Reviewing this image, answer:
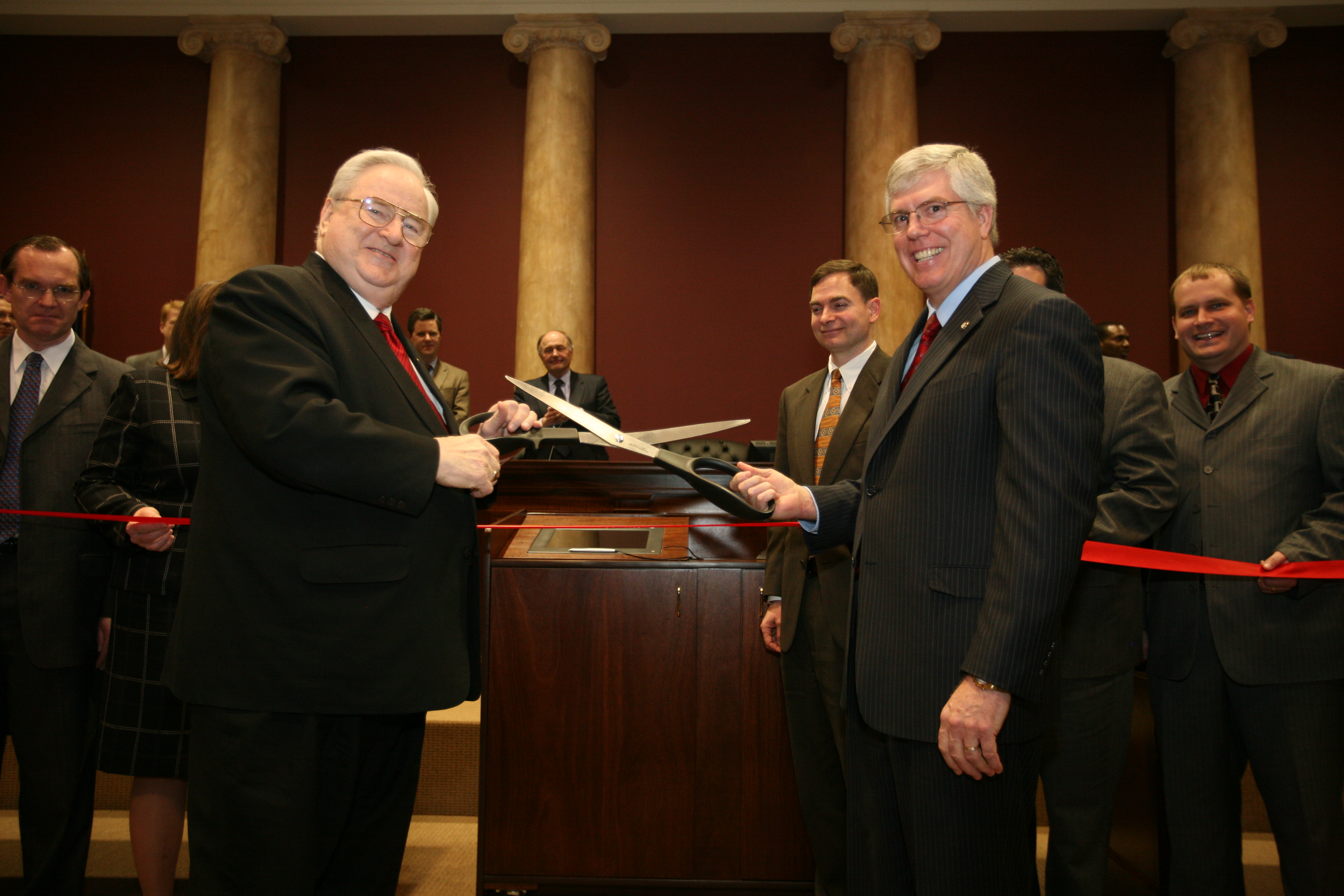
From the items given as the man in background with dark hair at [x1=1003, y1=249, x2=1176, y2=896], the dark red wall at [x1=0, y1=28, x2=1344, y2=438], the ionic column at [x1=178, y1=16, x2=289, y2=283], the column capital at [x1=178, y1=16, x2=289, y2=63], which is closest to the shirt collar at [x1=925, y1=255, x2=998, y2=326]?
the man in background with dark hair at [x1=1003, y1=249, x2=1176, y2=896]

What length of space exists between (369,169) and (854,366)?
1523mm

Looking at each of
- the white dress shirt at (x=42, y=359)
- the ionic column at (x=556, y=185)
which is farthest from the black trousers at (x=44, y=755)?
the ionic column at (x=556, y=185)

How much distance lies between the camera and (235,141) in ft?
23.1

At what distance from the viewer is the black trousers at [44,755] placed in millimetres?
2268

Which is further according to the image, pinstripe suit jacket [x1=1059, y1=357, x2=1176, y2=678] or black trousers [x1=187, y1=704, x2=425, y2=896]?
pinstripe suit jacket [x1=1059, y1=357, x2=1176, y2=678]

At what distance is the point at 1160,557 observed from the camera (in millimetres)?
2195

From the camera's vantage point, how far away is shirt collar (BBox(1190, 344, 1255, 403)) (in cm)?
244

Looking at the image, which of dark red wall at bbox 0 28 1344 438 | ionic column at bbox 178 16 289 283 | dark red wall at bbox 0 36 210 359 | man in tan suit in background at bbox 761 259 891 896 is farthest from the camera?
dark red wall at bbox 0 36 210 359

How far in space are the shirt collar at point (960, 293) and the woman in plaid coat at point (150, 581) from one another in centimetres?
166

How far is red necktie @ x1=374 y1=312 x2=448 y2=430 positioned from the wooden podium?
891 mm

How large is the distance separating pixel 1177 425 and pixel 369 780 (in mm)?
2290

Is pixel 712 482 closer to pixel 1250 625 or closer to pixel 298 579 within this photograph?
pixel 298 579

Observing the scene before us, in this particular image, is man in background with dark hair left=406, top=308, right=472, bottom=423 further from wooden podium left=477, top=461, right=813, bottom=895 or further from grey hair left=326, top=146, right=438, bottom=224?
grey hair left=326, top=146, right=438, bottom=224

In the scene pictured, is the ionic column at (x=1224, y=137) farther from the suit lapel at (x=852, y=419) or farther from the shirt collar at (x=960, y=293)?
the shirt collar at (x=960, y=293)
